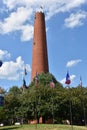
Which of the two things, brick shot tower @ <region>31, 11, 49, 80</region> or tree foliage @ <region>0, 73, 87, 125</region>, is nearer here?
tree foliage @ <region>0, 73, 87, 125</region>

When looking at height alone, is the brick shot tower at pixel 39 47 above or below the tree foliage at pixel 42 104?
above

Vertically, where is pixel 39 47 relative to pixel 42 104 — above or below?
above

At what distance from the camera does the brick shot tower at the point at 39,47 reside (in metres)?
95.5

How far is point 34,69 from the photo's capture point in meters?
95.5

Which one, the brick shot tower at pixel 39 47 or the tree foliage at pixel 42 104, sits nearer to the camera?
the tree foliage at pixel 42 104

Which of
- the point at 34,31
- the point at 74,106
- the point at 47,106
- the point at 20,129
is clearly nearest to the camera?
the point at 20,129

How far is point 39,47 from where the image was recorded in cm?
9700

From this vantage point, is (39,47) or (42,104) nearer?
(42,104)

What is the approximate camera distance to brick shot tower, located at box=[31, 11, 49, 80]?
95.5 metres

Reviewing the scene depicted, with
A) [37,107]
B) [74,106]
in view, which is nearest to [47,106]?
[37,107]

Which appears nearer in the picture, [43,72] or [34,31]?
[43,72]

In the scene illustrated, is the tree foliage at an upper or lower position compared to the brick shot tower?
lower

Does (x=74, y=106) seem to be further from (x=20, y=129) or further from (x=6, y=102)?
(x=20, y=129)

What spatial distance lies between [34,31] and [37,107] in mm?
29981
